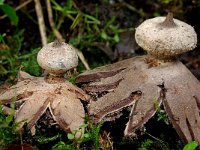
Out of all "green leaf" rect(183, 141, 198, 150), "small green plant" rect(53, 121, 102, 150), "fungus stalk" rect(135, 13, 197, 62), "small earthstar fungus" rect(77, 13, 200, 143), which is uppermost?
"fungus stalk" rect(135, 13, 197, 62)

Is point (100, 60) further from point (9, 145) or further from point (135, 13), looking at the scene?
point (9, 145)

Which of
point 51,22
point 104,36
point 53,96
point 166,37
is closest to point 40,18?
point 51,22

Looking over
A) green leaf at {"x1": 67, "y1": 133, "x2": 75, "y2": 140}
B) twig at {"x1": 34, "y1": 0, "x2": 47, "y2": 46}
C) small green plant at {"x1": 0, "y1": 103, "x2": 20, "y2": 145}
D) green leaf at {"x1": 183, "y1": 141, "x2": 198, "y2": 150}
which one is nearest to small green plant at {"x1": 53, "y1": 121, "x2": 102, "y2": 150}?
green leaf at {"x1": 67, "y1": 133, "x2": 75, "y2": 140}

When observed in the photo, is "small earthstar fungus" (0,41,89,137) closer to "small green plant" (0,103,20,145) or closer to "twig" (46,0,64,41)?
"small green plant" (0,103,20,145)

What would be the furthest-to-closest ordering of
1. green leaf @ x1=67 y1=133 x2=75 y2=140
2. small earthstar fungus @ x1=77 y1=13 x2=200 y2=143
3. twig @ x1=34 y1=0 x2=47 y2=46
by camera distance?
twig @ x1=34 y1=0 x2=47 y2=46
small earthstar fungus @ x1=77 y1=13 x2=200 y2=143
green leaf @ x1=67 y1=133 x2=75 y2=140

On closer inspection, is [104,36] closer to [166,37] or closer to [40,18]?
[40,18]

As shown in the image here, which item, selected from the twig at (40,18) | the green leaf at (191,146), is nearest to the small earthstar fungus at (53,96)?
the green leaf at (191,146)

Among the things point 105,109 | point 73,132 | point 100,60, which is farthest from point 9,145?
point 100,60

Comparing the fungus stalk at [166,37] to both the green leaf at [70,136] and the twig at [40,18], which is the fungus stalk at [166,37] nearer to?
the green leaf at [70,136]

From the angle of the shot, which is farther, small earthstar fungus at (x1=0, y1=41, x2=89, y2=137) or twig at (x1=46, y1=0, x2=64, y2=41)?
twig at (x1=46, y1=0, x2=64, y2=41)
